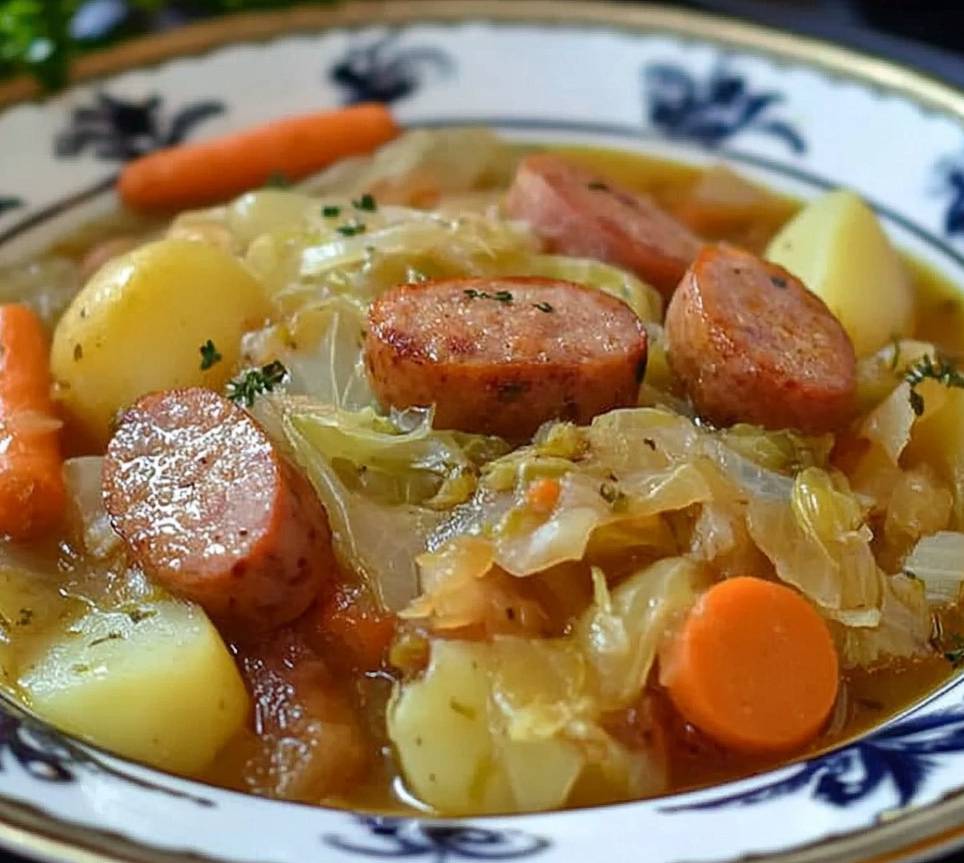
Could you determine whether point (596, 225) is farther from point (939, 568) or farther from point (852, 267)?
point (939, 568)

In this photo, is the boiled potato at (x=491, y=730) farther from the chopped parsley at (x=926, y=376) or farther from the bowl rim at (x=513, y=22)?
the bowl rim at (x=513, y=22)

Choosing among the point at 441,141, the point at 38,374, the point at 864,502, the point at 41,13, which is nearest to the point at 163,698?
the point at 38,374

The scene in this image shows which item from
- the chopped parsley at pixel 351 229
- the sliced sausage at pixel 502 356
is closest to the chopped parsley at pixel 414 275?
the chopped parsley at pixel 351 229

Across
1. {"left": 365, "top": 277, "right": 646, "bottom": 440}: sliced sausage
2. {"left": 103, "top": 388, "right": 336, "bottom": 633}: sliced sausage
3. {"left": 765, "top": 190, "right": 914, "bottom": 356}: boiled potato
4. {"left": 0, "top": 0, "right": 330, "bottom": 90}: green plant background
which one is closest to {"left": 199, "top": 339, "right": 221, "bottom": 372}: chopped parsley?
{"left": 103, "top": 388, "right": 336, "bottom": 633}: sliced sausage

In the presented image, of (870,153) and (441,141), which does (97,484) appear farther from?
(870,153)

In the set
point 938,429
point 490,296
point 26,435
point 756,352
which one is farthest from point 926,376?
point 26,435

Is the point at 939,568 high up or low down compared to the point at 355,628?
down

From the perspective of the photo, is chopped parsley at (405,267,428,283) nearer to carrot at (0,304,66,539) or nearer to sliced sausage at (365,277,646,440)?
sliced sausage at (365,277,646,440)
